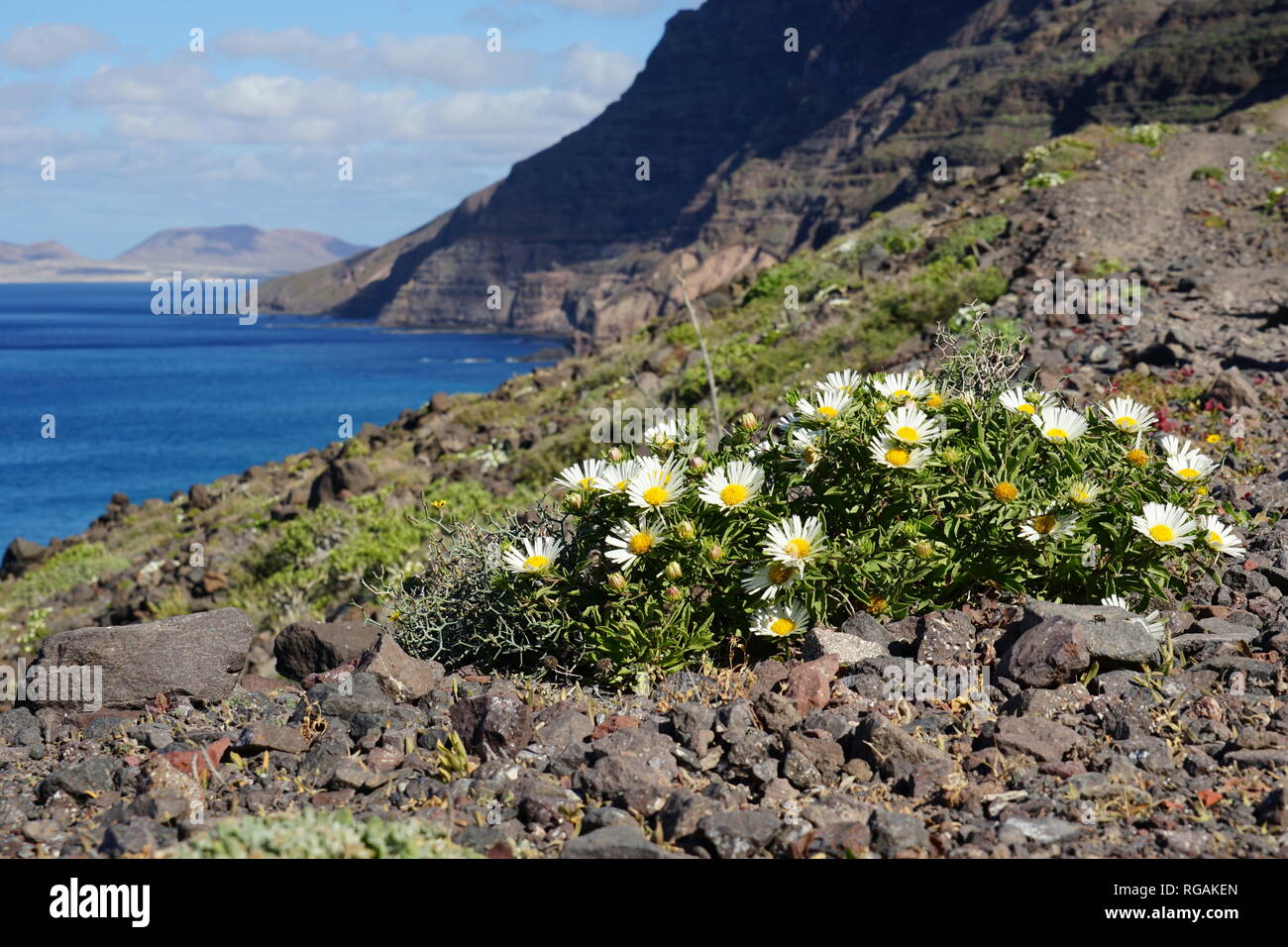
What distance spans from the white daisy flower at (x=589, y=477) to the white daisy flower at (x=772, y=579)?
2.04 feet

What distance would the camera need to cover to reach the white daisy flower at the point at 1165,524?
144 inches

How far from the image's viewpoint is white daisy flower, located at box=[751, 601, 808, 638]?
3873 mm

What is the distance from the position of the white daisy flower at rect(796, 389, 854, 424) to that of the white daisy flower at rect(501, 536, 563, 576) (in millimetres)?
1068

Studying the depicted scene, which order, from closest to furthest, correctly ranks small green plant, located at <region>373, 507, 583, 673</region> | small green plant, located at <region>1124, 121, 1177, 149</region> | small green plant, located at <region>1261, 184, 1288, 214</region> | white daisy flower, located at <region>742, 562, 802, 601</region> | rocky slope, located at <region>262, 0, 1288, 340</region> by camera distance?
white daisy flower, located at <region>742, 562, 802, 601</region>, small green plant, located at <region>373, 507, 583, 673</region>, small green plant, located at <region>1261, 184, 1288, 214</region>, small green plant, located at <region>1124, 121, 1177, 149</region>, rocky slope, located at <region>262, 0, 1288, 340</region>

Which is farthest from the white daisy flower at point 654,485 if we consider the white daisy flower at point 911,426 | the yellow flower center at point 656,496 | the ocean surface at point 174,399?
the ocean surface at point 174,399

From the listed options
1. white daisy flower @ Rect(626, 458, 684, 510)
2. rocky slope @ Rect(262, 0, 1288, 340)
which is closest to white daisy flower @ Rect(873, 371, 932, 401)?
white daisy flower @ Rect(626, 458, 684, 510)

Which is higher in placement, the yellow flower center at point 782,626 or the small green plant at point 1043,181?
the small green plant at point 1043,181

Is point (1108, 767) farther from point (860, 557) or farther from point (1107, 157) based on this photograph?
point (1107, 157)

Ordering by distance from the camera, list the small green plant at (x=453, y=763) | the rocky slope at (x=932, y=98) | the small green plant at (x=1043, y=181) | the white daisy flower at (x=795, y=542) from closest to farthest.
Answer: the small green plant at (x=453, y=763) < the white daisy flower at (x=795, y=542) < the small green plant at (x=1043, y=181) < the rocky slope at (x=932, y=98)

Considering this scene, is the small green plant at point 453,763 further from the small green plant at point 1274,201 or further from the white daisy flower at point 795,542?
the small green plant at point 1274,201

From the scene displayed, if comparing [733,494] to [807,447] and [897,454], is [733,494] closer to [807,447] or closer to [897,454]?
[807,447]

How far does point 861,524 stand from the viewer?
397 centimetres

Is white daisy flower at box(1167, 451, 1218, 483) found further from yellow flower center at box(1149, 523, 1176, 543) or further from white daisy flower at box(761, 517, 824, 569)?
white daisy flower at box(761, 517, 824, 569)

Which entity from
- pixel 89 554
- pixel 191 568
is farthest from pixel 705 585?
pixel 89 554
